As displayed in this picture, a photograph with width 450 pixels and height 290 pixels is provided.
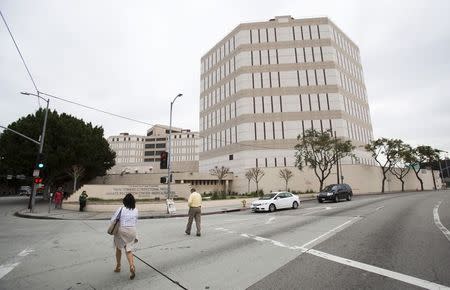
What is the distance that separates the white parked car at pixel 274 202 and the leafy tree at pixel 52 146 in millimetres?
27591

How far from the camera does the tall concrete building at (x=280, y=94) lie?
50.6 metres

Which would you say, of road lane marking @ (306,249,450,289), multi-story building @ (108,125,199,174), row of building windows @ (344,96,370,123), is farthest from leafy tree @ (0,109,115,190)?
multi-story building @ (108,125,199,174)

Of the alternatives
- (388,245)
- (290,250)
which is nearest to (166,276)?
(290,250)

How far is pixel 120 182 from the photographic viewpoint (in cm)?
4588

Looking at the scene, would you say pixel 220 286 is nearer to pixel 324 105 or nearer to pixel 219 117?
pixel 324 105

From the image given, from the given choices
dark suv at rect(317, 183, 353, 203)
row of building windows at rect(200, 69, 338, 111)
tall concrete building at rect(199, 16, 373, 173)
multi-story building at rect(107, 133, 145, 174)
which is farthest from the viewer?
multi-story building at rect(107, 133, 145, 174)

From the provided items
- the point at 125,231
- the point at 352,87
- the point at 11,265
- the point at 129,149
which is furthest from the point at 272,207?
the point at 129,149

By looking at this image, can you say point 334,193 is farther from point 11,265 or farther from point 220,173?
point 11,265

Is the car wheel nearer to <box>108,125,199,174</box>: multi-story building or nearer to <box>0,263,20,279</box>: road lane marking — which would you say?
<box>0,263,20,279</box>: road lane marking

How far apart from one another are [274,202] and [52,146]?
3146 cm

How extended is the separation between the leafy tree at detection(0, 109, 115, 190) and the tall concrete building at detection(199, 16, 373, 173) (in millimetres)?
24979

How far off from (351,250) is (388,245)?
1259 mm

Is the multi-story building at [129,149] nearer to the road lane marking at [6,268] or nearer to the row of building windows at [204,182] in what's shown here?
the row of building windows at [204,182]

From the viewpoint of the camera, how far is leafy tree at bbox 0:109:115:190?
35250 millimetres
